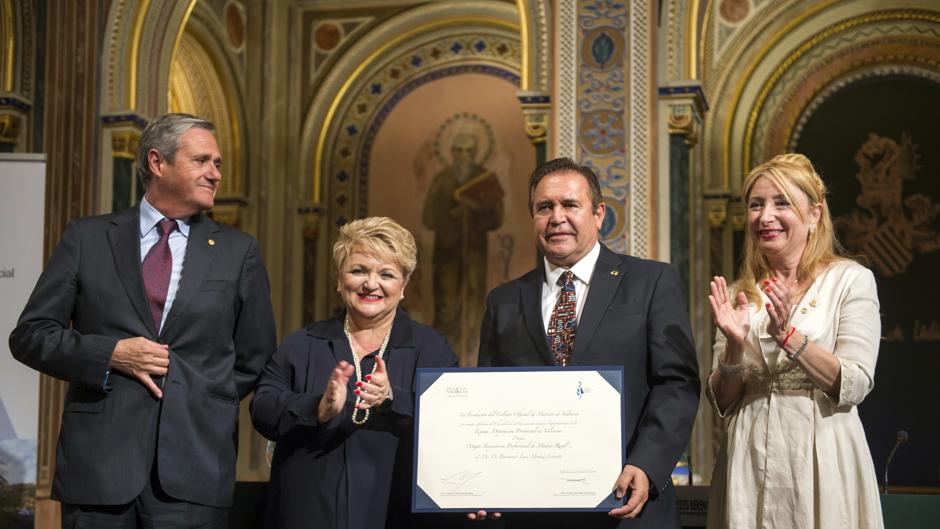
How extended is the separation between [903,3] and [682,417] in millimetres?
7975

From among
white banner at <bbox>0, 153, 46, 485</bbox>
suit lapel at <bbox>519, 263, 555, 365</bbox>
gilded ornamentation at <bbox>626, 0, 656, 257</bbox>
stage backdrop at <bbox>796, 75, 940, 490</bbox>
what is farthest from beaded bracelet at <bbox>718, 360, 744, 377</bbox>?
stage backdrop at <bbox>796, 75, 940, 490</bbox>

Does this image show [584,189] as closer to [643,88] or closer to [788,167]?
[788,167]

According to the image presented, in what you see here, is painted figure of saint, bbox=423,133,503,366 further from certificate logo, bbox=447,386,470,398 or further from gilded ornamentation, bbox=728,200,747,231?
certificate logo, bbox=447,386,470,398

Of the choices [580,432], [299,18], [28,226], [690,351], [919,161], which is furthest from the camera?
[299,18]

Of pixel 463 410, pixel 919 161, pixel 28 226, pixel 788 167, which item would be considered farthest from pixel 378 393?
pixel 919 161

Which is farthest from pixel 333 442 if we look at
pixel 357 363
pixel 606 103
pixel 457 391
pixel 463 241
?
pixel 463 241

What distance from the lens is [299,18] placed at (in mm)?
11398

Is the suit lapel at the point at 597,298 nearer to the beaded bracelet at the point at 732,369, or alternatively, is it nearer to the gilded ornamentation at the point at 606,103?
the beaded bracelet at the point at 732,369

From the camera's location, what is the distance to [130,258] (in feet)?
11.2

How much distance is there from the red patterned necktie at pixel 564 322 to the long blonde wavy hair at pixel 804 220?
0.47 m

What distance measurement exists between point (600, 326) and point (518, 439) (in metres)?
0.40

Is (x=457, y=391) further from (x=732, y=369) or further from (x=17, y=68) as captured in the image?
(x=17, y=68)

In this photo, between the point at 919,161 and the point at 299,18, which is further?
the point at 299,18

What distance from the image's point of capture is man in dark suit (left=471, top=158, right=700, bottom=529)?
125 inches
